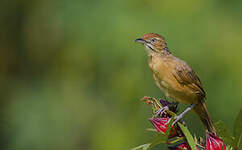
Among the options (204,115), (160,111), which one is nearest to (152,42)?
(204,115)

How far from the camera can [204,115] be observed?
352 centimetres

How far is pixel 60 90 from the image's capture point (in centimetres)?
714

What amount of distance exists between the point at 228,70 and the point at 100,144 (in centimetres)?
207

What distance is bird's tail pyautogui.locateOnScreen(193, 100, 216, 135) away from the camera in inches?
133

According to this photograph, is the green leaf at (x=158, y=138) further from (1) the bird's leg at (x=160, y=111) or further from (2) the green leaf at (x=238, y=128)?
(2) the green leaf at (x=238, y=128)

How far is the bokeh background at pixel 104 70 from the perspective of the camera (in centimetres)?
564

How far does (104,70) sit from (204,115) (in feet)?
10.2

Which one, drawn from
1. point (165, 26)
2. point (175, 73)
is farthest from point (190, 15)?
point (175, 73)

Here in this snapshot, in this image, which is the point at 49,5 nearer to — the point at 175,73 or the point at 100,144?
the point at 100,144

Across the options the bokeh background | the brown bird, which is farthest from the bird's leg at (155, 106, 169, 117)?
the bokeh background

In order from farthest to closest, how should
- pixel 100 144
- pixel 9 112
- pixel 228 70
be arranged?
1. pixel 9 112
2. pixel 100 144
3. pixel 228 70

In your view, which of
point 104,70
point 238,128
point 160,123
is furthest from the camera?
point 104,70

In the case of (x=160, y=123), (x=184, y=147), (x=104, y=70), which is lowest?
(x=104, y=70)

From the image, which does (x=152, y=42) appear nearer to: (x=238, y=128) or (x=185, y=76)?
(x=185, y=76)
